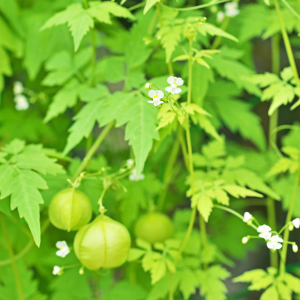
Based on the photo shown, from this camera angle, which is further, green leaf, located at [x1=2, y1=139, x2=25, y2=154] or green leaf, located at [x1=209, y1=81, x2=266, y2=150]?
green leaf, located at [x1=209, y1=81, x2=266, y2=150]

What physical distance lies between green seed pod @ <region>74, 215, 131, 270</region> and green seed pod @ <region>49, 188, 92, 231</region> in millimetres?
33

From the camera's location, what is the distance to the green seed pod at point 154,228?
979mm

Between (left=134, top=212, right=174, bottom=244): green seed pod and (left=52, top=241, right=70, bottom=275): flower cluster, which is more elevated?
(left=52, top=241, right=70, bottom=275): flower cluster

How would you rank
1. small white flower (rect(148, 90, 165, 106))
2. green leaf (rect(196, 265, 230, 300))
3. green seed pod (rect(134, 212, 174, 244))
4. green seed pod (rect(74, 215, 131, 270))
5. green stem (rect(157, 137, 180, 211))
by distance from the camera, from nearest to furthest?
1. small white flower (rect(148, 90, 165, 106))
2. green seed pod (rect(74, 215, 131, 270))
3. green leaf (rect(196, 265, 230, 300))
4. green seed pod (rect(134, 212, 174, 244))
5. green stem (rect(157, 137, 180, 211))

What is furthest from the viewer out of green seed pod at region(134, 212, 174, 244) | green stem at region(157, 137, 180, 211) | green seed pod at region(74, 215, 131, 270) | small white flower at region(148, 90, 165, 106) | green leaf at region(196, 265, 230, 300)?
green stem at region(157, 137, 180, 211)

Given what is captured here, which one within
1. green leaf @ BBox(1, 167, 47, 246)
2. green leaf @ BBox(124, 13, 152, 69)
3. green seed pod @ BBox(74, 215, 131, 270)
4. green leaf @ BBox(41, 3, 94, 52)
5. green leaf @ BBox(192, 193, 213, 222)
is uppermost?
green leaf @ BBox(41, 3, 94, 52)

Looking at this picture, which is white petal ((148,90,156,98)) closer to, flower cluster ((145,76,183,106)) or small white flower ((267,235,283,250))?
flower cluster ((145,76,183,106))

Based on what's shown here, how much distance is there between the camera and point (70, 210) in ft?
2.44

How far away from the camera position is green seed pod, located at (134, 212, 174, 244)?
3.21 ft

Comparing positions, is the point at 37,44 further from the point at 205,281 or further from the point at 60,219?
the point at 205,281

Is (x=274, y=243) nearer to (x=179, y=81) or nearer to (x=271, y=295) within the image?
(x=271, y=295)

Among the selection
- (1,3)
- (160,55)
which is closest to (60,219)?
(160,55)

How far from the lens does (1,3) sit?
3.71 ft

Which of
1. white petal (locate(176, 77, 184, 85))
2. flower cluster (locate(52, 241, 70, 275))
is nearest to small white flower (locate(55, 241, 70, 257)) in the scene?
flower cluster (locate(52, 241, 70, 275))
